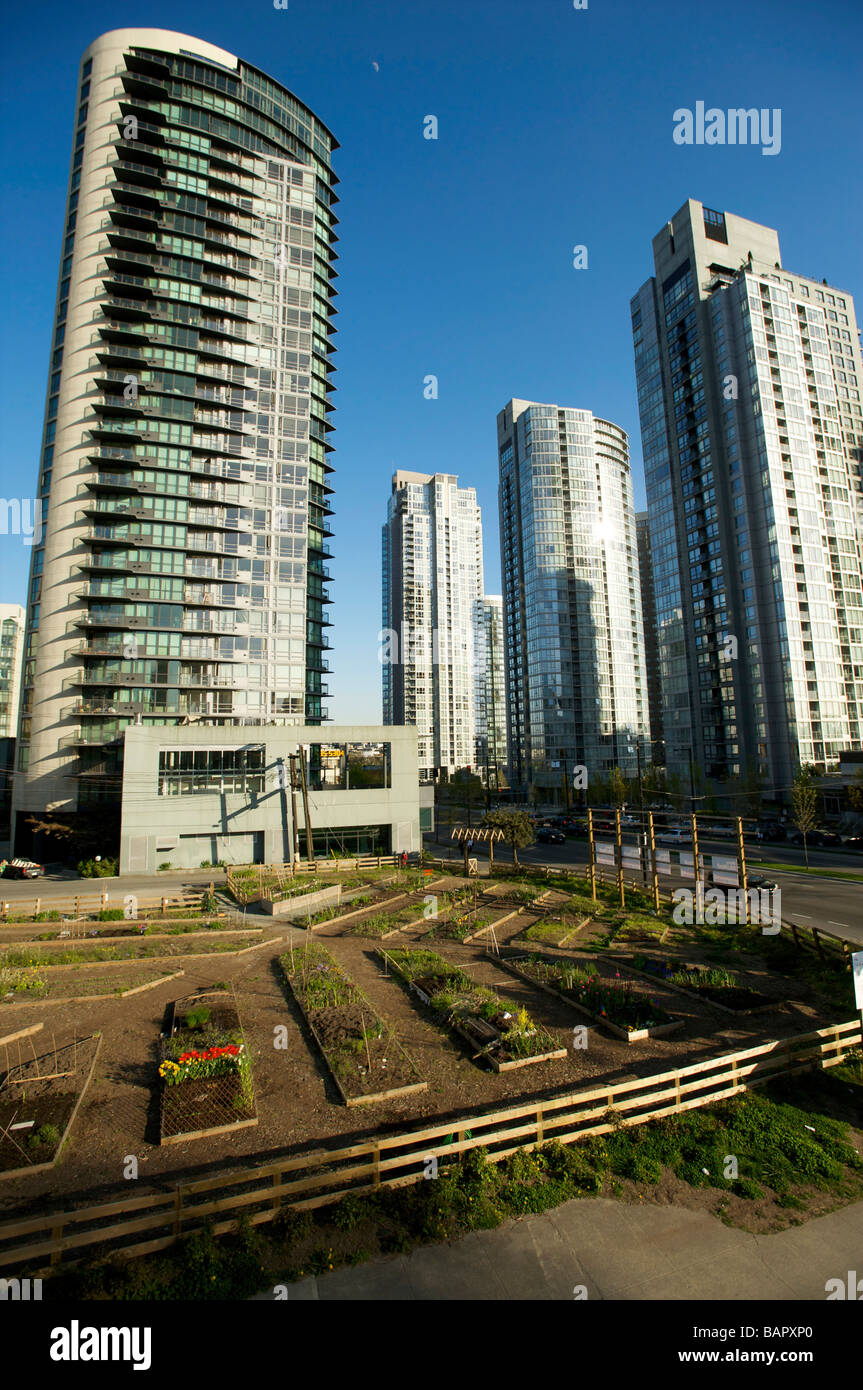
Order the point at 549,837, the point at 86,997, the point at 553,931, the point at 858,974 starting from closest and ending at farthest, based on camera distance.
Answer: the point at 858,974, the point at 86,997, the point at 553,931, the point at 549,837

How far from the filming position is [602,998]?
17.7 meters

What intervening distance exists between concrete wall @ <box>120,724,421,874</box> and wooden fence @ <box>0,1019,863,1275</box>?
34.4 m

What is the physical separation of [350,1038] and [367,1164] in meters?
6.12

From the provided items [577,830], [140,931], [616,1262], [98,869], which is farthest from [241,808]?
[577,830]

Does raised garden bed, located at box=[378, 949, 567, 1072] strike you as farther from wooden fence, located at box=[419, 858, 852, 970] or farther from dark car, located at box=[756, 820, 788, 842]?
dark car, located at box=[756, 820, 788, 842]

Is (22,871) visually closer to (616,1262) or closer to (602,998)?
(602,998)

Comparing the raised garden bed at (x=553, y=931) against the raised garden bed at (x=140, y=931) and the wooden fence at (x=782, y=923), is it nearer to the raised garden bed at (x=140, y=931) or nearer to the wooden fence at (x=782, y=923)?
the wooden fence at (x=782, y=923)

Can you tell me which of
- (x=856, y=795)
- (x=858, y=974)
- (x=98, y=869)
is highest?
(x=856, y=795)

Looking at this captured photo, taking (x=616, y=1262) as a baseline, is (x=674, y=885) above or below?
below

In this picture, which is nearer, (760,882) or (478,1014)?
(478,1014)

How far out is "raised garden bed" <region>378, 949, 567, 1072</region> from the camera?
14.3 meters

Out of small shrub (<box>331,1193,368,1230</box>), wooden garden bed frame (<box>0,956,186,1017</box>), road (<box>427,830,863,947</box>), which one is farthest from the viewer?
road (<box>427,830,863,947</box>)

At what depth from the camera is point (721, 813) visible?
7638cm

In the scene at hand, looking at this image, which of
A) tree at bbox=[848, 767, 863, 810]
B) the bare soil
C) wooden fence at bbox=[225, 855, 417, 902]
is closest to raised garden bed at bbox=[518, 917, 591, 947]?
the bare soil
